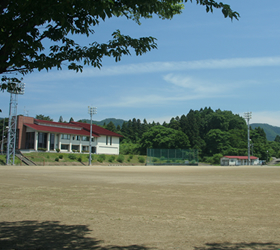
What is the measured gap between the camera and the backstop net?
72375 mm

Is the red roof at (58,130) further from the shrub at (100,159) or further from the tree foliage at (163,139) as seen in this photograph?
Answer: the tree foliage at (163,139)

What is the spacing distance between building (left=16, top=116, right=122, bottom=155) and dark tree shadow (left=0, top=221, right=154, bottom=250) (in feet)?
192

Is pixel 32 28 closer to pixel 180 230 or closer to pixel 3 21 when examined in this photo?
pixel 3 21

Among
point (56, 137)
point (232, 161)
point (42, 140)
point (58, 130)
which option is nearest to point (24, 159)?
point (42, 140)

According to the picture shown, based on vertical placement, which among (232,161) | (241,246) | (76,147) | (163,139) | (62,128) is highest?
(62,128)

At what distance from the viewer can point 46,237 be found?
5164 mm

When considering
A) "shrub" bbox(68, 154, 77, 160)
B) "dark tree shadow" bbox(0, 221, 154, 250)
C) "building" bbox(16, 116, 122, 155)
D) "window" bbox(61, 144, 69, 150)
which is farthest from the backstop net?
"dark tree shadow" bbox(0, 221, 154, 250)

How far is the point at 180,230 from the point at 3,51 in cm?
443

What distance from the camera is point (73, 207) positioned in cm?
824

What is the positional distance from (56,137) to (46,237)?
63.8 metres

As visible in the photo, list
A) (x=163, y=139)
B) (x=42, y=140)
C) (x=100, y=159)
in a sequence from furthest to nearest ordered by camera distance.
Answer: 1. (x=163, y=139)
2. (x=42, y=140)
3. (x=100, y=159)

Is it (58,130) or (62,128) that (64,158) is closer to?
(58,130)

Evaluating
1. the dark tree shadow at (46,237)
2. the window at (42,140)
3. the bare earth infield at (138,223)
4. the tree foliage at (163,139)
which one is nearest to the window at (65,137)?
the window at (42,140)

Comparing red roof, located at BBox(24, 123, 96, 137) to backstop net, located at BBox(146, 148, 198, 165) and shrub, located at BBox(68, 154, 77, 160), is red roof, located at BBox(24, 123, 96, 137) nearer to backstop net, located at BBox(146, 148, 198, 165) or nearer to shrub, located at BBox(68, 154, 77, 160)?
shrub, located at BBox(68, 154, 77, 160)
